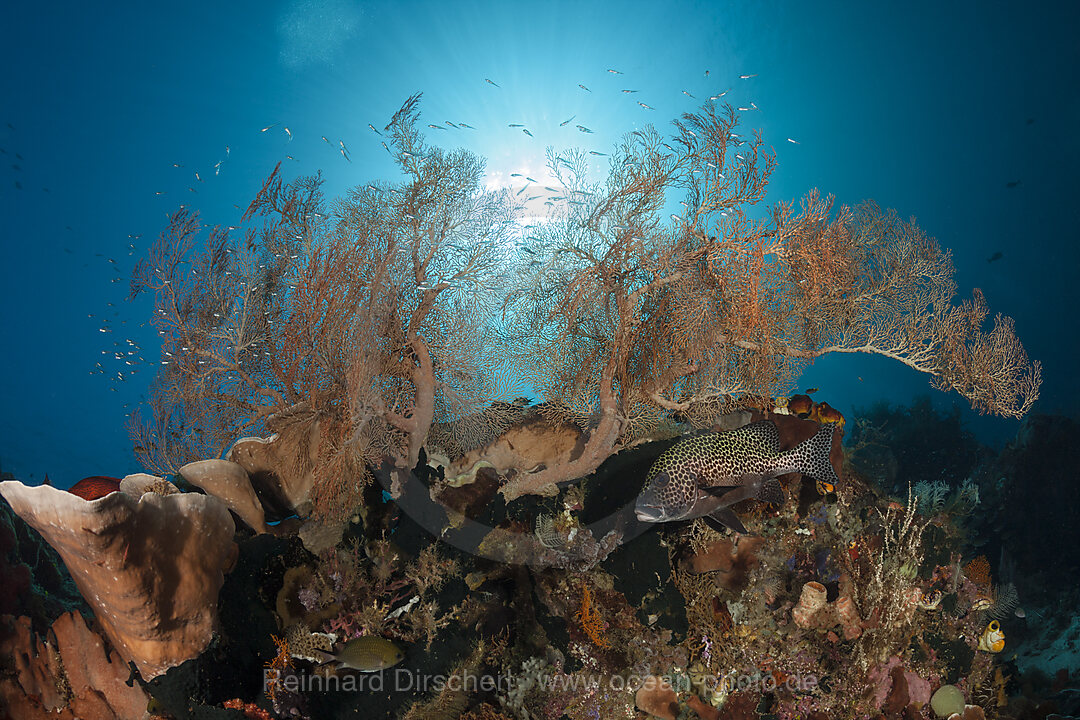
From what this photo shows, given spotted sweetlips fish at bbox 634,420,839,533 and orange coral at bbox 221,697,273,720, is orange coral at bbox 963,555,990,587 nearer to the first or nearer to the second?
spotted sweetlips fish at bbox 634,420,839,533

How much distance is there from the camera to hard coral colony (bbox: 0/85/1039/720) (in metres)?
3.42

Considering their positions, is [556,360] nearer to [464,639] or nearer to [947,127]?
[464,639]

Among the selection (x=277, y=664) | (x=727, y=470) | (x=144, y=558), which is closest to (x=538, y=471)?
(x=727, y=470)

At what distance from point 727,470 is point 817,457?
0.69 m

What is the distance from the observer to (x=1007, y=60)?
37.2 meters

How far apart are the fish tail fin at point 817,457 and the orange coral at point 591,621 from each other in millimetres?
2110

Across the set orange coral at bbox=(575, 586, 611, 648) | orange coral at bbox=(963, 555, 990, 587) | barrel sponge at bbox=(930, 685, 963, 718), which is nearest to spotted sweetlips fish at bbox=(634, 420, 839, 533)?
orange coral at bbox=(575, 586, 611, 648)

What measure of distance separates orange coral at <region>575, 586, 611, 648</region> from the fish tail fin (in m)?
2.11

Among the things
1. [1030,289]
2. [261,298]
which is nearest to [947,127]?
[1030,289]

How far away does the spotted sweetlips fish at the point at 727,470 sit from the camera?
3.19 meters

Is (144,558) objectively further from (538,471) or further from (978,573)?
(978,573)

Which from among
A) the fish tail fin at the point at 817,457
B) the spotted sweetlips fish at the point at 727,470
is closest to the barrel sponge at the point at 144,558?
the spotted sweetlips fish at the point at 727,470

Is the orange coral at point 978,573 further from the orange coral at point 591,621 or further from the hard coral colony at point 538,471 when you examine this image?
the orange coral at point 591,621

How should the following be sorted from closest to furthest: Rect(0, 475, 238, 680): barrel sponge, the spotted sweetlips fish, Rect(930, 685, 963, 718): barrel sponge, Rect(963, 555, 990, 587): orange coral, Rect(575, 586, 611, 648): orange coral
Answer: Rect(0, 475, 238, 680): barrel sponge
the spotted sweetlips fish
Rect(575, 586, 611, 648): orange coral
Rect(930, 685, 963, 718): barrel sponge
Rect(963, 555, 990, 587): orange coral
